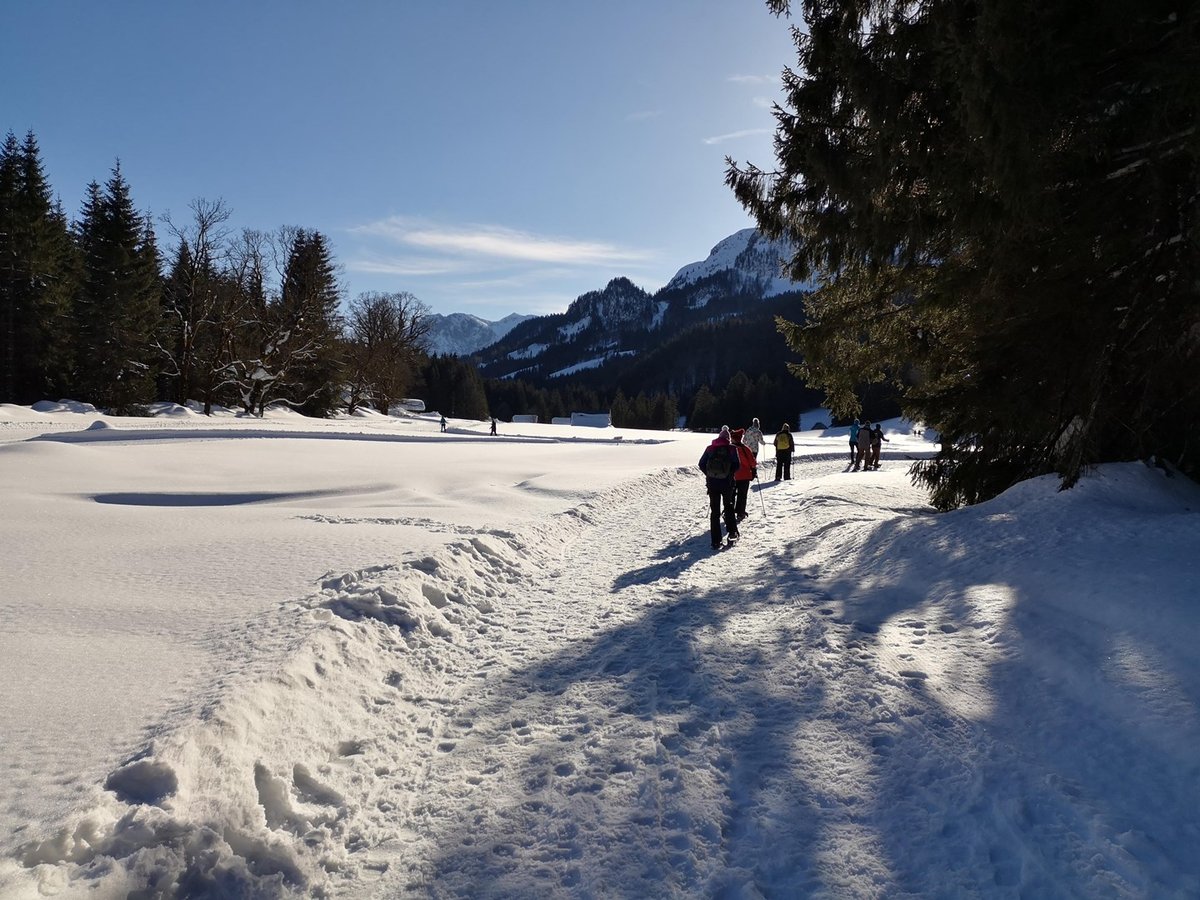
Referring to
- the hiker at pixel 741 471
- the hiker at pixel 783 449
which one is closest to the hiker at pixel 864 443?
the hiker at pixel 783 449

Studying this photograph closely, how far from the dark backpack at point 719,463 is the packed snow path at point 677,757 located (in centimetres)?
293

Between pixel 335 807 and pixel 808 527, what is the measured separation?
27.6ft

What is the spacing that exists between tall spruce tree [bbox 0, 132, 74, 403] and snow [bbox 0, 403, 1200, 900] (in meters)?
33.3

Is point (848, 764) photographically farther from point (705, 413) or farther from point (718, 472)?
point (705, 413)

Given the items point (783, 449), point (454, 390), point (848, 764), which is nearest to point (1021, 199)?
point (848, 764)

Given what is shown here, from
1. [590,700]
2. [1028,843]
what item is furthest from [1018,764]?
[590,700]

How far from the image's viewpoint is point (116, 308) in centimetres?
3186

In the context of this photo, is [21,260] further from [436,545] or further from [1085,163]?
[1085,163]

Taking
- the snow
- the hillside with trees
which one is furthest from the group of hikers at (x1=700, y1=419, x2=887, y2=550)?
the hillside with trees

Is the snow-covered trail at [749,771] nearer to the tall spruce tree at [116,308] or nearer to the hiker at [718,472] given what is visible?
the hiker at [718,472]

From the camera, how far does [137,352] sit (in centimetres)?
3234

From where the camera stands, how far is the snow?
266cm

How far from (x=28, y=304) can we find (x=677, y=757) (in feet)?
143

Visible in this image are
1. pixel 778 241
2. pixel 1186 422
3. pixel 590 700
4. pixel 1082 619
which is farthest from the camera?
pixel 778 241
